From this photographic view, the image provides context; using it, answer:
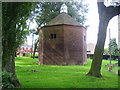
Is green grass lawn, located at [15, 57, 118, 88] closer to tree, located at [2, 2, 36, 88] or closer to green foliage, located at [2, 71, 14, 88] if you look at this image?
green foliage, located at [2, 71, 14, 88]

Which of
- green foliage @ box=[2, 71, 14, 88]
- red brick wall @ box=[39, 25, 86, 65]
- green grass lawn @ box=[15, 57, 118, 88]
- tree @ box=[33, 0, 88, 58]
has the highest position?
tree @ box=[33, 0, 88, 58]

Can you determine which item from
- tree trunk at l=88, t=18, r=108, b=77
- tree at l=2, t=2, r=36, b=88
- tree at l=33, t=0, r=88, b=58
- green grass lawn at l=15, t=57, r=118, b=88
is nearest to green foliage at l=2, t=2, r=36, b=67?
tree at l=2, t=2, r=36, b=88

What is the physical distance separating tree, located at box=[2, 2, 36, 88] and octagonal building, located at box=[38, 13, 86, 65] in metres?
15.6

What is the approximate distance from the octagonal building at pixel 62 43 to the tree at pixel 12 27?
15.6 metres

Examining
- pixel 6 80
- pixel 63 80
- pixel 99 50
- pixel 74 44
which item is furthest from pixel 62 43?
pixel 6 80

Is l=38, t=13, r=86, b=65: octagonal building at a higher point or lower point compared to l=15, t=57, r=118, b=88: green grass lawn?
higher

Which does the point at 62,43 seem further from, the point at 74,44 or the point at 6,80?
the point at 6,80

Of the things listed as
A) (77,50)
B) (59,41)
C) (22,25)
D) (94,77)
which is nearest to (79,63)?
(77,50)

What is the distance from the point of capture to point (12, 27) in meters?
6.71

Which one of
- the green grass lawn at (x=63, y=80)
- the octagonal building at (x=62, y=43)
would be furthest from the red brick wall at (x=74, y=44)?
the green grass lawn at (x=63, y=80)

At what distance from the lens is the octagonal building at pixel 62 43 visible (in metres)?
22.8

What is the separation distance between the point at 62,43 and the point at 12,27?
16.3 m

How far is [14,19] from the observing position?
6848mm

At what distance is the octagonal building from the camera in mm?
22812
